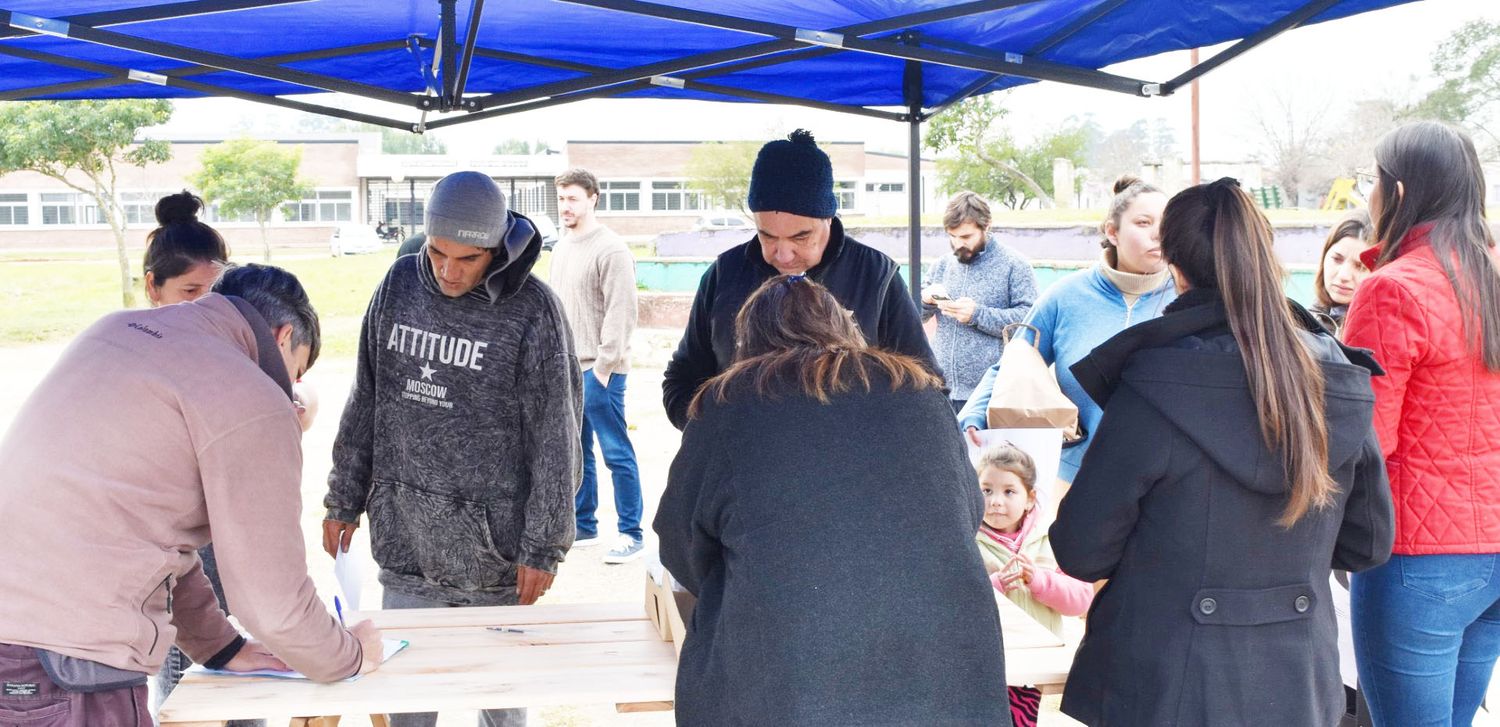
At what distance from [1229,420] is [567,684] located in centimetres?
116

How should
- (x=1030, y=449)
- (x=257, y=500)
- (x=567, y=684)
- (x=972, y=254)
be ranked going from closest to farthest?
(x=257, y=500)
(x=567, y=684)
(x=1030, y=449)
(x=972, y=254)

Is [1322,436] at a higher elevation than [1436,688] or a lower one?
higher

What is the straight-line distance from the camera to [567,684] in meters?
2.02

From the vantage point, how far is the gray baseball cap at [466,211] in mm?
2393

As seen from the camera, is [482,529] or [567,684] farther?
[482,529]

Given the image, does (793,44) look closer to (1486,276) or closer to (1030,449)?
(1030,449)

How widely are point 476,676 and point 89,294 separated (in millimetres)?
24627

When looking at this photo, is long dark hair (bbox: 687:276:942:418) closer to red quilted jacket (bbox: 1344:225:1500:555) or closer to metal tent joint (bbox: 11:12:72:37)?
red quilted jacket (bbox: 1344:225:1500:555)

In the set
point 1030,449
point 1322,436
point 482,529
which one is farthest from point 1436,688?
point 482,529

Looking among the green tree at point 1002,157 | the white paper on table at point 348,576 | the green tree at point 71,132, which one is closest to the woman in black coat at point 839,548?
the white paper on table at point 348,576

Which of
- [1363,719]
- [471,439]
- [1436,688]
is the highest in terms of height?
[471,439]

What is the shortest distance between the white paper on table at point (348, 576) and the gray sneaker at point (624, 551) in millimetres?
2806

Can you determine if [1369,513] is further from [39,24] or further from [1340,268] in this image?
[39,24]

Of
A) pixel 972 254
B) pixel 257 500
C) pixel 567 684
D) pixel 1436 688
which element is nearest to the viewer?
pixel 257 500
